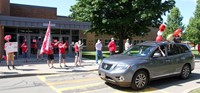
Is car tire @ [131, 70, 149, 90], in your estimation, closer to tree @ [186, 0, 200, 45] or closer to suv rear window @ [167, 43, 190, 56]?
suv rear window @ [167, 43, 190, 56]

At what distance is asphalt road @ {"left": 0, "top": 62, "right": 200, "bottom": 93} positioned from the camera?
8250 millimetres

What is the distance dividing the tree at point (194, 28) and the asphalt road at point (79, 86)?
40519mm

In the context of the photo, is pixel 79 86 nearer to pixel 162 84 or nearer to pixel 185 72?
pixel 162 84

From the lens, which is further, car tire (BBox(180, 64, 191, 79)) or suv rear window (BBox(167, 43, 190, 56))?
car tire (BBox(180, 64, 191, 79))

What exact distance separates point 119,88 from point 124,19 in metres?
18.6

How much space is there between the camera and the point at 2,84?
9.24 m

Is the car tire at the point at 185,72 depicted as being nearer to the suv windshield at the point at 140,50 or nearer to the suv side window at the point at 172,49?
the suv side window at the point at 172,49

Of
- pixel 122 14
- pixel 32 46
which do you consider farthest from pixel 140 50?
pixel 122 14

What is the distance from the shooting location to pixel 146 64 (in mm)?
8445

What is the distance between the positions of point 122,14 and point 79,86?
19.9 meters

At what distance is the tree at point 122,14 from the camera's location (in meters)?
26.2

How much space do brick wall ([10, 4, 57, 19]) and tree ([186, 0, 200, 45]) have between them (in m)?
31.8

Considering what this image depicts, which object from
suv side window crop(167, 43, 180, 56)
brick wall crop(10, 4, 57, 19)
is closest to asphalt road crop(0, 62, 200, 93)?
suv side window crop(167, 43, 180, 56)

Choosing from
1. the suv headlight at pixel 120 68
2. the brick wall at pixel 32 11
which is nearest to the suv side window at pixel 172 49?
the suv headlight at pixel 120 68
